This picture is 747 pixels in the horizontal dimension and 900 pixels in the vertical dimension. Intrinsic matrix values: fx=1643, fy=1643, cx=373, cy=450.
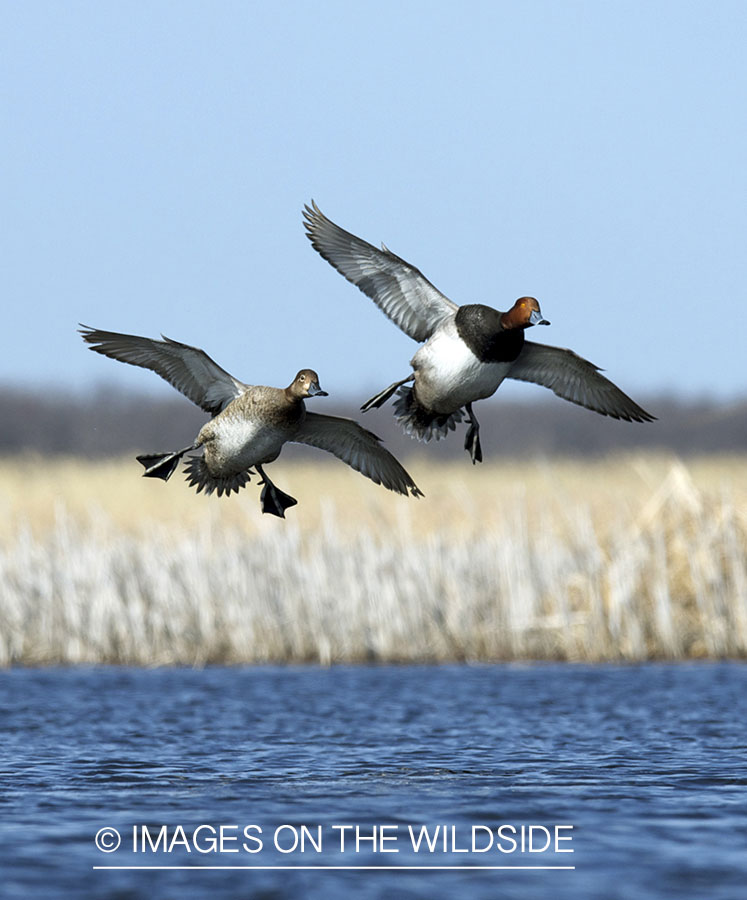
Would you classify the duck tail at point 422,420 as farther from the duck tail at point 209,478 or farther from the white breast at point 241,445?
the duck tail at point 209,478

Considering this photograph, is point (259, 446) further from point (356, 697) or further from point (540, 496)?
point (540, 496)

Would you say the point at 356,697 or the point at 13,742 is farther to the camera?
the point at 356,697

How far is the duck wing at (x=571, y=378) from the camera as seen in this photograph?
6418 millimetres

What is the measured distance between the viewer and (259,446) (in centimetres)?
627

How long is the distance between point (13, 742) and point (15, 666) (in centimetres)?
587

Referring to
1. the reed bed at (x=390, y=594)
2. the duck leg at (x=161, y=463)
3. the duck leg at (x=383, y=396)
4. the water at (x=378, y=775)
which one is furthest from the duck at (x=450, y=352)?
the reed bed at (x=390, y=594)

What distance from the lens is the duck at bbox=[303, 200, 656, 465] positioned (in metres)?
5.93

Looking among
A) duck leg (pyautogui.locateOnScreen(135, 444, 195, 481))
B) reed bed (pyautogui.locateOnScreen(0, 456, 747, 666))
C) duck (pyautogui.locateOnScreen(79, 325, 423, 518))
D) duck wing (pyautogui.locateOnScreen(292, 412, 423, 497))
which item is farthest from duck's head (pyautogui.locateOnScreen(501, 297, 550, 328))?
reed bed (pyautogui.locateOnScreen(0, 456, 747, 666))

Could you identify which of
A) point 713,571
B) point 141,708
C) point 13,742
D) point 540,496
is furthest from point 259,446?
point 540,496

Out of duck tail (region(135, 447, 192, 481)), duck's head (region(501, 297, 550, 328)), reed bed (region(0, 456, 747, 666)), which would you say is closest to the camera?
duck's head (region(501, 297, 550, 328))

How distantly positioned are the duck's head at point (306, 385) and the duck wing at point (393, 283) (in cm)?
40

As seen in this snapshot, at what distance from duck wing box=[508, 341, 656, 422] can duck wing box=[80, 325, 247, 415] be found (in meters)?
1.21

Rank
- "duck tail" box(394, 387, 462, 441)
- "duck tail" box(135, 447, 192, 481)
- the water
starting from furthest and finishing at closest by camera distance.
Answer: the water, "duck tail" box(135, 447, 192, 481), "duck tail" box(394, 387, 462, 441)

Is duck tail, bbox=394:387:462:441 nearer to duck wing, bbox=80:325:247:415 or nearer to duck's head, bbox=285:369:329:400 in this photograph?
duck's head, bbox=285:369:329:400
